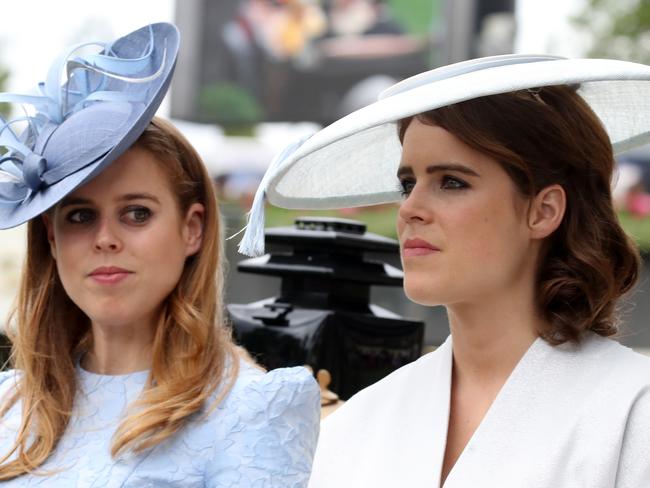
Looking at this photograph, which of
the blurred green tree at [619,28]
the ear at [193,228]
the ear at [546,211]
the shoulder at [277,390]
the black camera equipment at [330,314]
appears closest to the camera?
the ear at [546,211]

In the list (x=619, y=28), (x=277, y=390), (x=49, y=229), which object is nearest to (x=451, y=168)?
(x=277, y=390)

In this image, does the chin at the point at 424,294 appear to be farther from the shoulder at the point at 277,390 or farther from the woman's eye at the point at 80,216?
the woman's eye at the point at 80,216

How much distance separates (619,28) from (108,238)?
11.5m

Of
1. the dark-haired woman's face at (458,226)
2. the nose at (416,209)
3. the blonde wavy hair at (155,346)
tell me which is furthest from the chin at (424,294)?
the blonde wavy hair at (155,346)

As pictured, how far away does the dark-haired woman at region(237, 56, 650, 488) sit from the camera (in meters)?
2.20

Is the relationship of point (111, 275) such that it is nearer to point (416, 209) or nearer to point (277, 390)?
point (277, 390)

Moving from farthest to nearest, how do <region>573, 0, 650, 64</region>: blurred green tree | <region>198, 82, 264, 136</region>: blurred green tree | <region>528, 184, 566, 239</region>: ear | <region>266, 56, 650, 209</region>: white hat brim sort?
<region>198, 82, 264, 136</region>: blurred green tree → <region>573, 0, 650, 64</region>: blurred green tree → <region>528, 184, 566, 239</region>: ear → <region>266, 56, 650, 209</region>: white hat brim

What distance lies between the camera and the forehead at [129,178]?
8.40 feet

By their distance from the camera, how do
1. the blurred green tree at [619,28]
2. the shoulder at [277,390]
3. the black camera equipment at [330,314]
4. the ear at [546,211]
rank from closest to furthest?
the ear at [546,211], the shoulder at [277,390], the black camera equipment at [330,314], the blurred green tree at [619,28]

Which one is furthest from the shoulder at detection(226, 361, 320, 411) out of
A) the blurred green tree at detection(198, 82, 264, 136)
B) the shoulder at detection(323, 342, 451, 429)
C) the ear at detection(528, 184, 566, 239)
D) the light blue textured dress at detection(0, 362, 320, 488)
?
the blurred green tree at detection(198, 82, 264, 136)

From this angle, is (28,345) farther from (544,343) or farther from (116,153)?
(544,343)

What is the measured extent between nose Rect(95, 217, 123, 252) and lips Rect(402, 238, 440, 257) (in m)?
0.60

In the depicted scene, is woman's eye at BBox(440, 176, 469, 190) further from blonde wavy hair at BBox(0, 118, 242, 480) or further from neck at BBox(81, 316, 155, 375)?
neck at BBox(81, 316, 155, 375)

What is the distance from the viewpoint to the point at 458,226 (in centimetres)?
229
